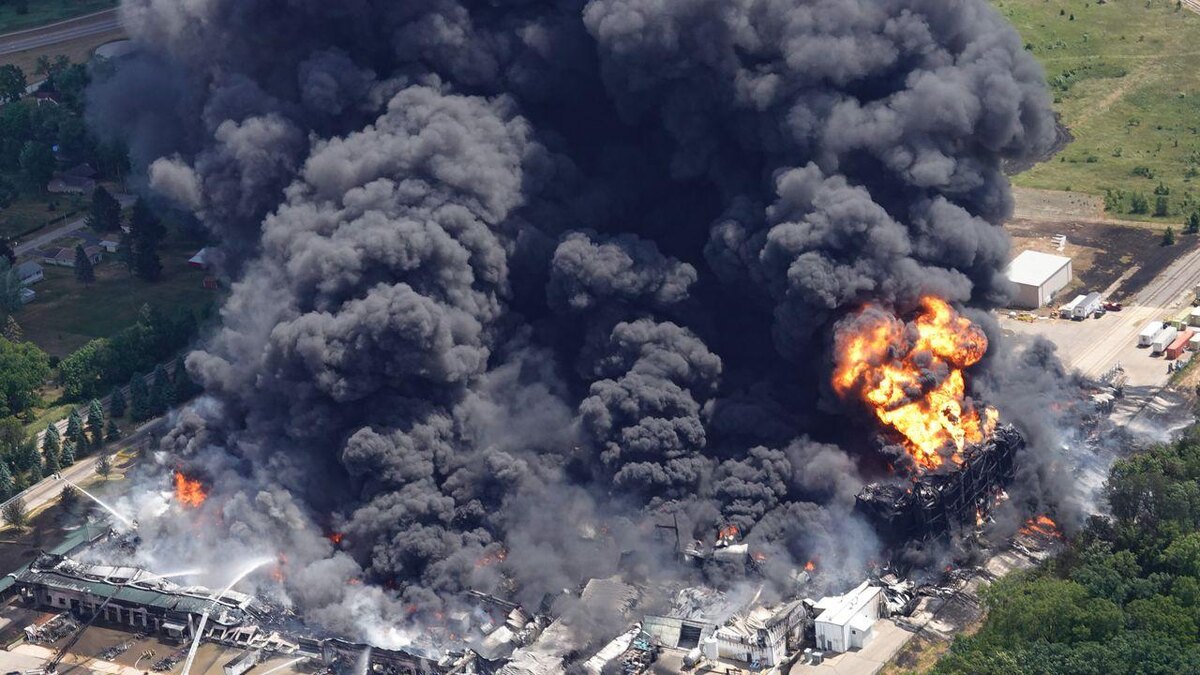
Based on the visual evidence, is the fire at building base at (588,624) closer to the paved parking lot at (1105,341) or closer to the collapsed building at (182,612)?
the collapsed building at (182,612)

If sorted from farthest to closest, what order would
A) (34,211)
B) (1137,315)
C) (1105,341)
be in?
(34,211) < (1137,315) < (1105,341)

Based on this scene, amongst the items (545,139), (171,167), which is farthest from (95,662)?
(545,139)

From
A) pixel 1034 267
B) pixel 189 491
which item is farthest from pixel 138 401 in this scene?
pixel 1034 267

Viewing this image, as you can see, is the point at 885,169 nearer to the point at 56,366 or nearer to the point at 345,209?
the point at 345,209

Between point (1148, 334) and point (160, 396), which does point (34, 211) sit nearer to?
point (160, 396)

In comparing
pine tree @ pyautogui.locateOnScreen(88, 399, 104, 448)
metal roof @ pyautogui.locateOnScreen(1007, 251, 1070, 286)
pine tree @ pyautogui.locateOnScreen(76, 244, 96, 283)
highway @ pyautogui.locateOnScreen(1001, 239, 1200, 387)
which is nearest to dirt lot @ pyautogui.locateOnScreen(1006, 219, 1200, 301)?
highway @ pyautogui.locateOnScreen(1001, 239, 1200, 387)

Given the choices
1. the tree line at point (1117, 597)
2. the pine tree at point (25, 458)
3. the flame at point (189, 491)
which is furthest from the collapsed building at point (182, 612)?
the tree line at point (1117, 597)
